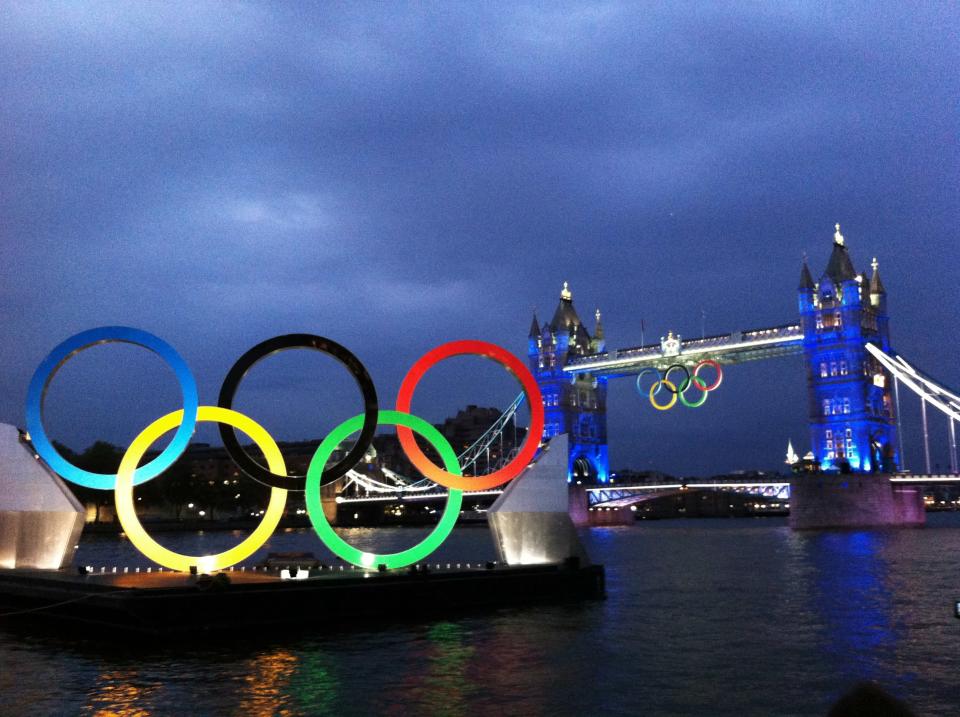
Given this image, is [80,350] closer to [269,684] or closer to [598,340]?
[269,684]

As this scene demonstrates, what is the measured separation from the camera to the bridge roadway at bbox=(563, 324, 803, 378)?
2975 inches

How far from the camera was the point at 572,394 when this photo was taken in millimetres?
95250

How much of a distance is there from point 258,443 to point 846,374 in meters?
57.4

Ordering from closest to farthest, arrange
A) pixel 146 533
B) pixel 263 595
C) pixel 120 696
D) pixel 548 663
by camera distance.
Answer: pixel 120 696
pixel 548 663
pixel 263 595
pixel 146 533

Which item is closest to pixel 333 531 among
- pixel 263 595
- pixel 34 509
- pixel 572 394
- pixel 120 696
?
pixel 263 595

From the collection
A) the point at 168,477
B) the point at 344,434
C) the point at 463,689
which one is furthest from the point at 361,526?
the point at 463,689

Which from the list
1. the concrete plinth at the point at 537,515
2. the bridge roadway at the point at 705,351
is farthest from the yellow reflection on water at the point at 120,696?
the bridge roadway at the point at 705,351

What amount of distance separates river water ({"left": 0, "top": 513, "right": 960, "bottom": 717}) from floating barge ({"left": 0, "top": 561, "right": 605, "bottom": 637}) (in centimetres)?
41

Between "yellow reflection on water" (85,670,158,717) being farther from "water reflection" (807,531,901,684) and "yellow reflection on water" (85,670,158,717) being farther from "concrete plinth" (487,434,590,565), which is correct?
"water reflection" (807,531,901,684)

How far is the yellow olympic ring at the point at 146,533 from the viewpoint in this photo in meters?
19.2

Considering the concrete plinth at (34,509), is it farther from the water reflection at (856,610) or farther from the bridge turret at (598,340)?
the bridge turret at (598,340)

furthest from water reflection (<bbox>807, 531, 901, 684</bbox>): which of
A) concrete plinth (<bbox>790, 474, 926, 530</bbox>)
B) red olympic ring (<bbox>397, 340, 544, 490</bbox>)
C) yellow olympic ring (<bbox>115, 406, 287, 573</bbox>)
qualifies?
concrete plinth (<bbox>790, 474, 926, 530</bbox>)

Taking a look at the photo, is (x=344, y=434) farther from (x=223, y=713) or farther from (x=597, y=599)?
(x=223, y=713)

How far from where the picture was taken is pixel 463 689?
13.2 meters
